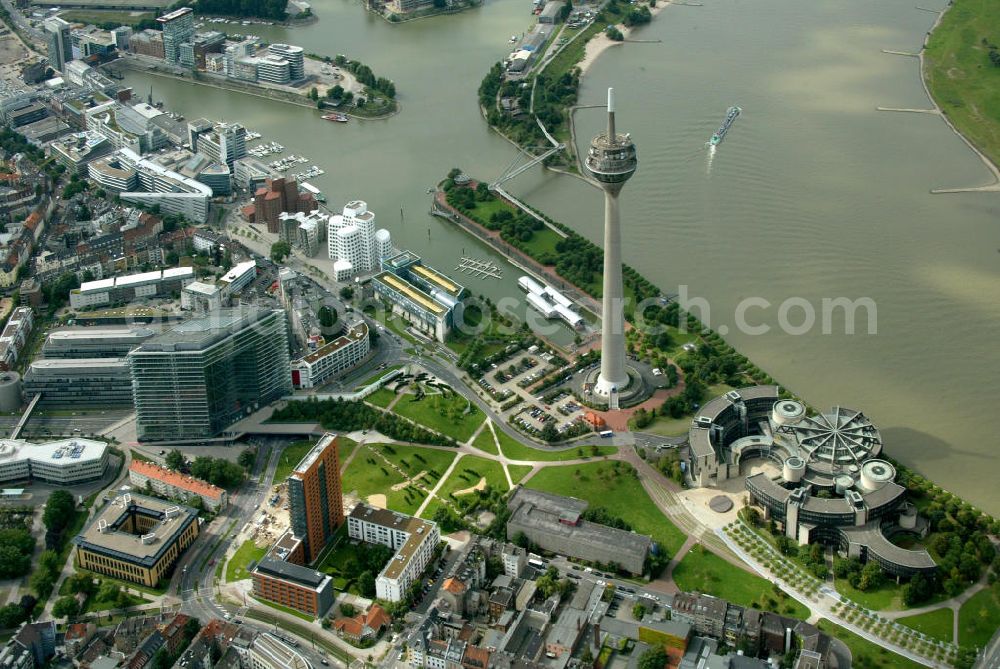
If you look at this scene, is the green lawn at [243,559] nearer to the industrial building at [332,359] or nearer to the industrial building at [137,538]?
the industrial building at [137,538]

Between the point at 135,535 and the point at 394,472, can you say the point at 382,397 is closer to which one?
the point at 394,472

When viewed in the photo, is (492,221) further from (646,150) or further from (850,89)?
(850,89)

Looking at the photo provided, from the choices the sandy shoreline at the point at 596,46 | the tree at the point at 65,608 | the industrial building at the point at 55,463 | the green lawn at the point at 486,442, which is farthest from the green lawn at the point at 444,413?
the sandy shoreline at the point at 596,46

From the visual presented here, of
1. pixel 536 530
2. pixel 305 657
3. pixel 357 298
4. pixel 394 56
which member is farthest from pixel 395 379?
pixel 394 56

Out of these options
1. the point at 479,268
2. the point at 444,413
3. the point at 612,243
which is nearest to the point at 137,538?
the point at 444,413

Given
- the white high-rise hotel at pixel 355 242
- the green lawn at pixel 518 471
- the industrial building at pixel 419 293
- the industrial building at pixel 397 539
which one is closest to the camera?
the industrial building at pixel 397 539
